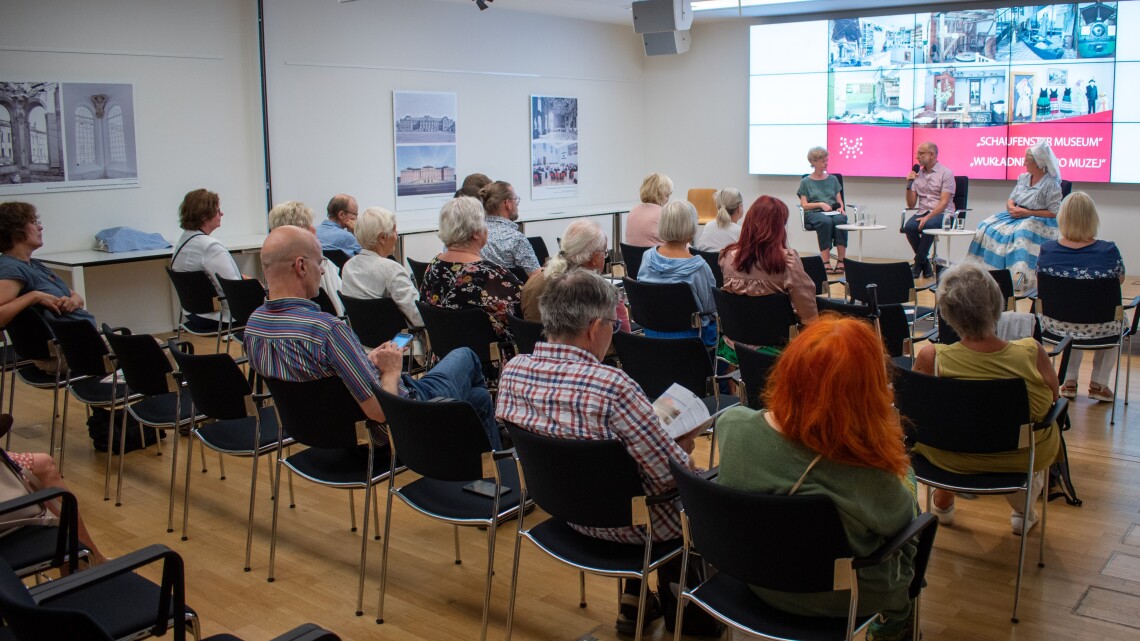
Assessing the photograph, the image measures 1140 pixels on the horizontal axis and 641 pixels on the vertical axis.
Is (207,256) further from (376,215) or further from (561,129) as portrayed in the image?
(561,129)

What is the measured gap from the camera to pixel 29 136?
25.6ft

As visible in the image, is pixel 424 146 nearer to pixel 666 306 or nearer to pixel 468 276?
pixel 666 306

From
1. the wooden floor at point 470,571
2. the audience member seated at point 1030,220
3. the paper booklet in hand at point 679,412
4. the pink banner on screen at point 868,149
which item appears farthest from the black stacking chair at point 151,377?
the pink banner on screen at point 868,149

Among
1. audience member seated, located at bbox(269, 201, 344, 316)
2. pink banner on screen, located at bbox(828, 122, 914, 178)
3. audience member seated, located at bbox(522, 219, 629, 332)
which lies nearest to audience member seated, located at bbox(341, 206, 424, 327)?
audience member seated, located at bbox(269, 201, 344, 316)

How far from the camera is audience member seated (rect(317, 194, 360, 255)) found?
7.05 metres

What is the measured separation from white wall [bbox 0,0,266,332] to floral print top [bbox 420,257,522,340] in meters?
4.79

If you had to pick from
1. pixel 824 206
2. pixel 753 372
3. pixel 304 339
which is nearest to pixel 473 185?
pixel 753 372

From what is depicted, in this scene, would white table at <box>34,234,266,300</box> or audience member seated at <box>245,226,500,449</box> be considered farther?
white table at <box>34,234,266,300</box>

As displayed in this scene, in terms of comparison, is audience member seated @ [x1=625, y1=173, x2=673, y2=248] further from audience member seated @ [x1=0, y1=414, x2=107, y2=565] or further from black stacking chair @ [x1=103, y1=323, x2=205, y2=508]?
audience member seated @ [x1=0, y1=414, x2=107, y2=565]

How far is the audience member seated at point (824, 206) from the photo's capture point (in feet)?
37.2

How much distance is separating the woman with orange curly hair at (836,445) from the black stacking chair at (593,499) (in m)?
0.33

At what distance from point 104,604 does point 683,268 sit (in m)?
3.62

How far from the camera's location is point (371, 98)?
414 inches

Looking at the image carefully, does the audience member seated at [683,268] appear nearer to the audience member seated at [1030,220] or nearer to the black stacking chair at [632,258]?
the black stacking chair at [632,258]
